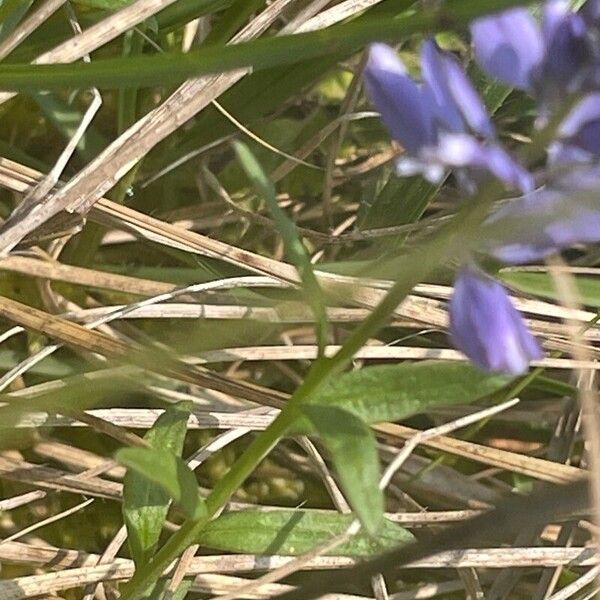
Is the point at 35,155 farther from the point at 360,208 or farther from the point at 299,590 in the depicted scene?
the point at 299,590

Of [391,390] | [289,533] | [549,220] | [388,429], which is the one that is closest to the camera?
[549,220]

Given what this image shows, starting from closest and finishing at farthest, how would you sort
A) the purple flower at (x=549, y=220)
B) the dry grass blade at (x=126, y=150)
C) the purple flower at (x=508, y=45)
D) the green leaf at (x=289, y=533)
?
the purple flower at (x=549, y=220)
the purple flower at (x=508, y=45)
the green leaf at (x=289, y=533)
the dry grass blade at (x=126, y=150)

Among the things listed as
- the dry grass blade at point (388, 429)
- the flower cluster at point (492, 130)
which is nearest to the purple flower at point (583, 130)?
the flower cluster at point (492, 130)

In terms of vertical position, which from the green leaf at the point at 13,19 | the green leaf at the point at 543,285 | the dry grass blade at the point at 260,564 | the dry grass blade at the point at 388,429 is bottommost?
the dry grass blade at the point at 260,564

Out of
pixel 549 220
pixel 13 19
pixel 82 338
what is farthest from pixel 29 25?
pixel 549 220

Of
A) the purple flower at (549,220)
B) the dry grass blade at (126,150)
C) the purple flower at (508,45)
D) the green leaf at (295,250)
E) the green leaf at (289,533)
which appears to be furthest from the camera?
the dry grass blade at (126,150)

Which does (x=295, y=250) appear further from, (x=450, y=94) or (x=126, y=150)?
(x=126, y=150)

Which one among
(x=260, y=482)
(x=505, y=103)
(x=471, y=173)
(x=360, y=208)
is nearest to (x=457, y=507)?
(x=260, y=482)

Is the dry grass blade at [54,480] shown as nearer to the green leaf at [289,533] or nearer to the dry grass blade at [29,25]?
the green leaf at [289,533]
